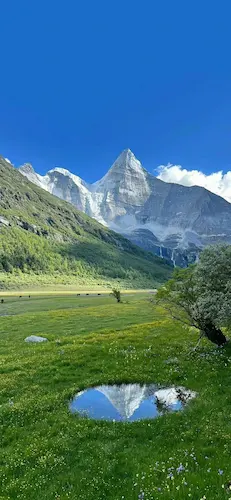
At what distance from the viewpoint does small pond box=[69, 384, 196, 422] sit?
764 inches

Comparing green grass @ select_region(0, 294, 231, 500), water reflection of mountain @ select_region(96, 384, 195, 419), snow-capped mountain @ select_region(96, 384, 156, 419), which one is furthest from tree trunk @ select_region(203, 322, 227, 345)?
snow-capped mountain @ select_region(96, 384, 156, 419)

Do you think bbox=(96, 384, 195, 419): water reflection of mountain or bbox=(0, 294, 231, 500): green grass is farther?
bbox=(96, 384, 195, 419): water reflection of mountain

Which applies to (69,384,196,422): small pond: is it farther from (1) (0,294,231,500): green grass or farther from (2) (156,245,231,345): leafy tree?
(2) (156,245,231,345): leafy tree

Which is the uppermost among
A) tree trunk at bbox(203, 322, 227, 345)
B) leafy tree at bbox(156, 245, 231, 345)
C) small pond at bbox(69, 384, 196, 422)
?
leafy tree at bbox(156, 245, 231, 345)

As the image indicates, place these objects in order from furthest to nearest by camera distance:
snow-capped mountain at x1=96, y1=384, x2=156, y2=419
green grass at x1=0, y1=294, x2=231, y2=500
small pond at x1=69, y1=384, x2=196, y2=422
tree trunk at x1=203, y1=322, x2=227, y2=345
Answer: tree trunk at x1=203, y1=322, x2=227, y2=345 → snow-capped mountain at x1=96, y1=384, x2=156, y2=419 → small pond at x1=69, y1=384, x2=196, y2=422 → green grass at x1=0, y1=294, x2=231, y2=500

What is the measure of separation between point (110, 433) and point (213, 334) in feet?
58.8

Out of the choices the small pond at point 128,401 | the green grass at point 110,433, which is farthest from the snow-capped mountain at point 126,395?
the green grass at point 110,433

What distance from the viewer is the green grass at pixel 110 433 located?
1180 cm

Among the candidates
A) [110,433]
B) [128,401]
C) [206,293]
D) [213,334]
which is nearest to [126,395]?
→ [128,401]

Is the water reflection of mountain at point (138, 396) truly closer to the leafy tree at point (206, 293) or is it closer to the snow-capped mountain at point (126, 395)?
the snow-capped mountain at point (126, 395)

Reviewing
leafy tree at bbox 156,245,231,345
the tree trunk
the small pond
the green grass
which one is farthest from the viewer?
the tree trunk

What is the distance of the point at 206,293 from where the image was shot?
28.3 metres

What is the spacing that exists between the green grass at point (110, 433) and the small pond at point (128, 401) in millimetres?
684

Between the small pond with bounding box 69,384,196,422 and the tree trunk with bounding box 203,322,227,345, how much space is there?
978 cm
